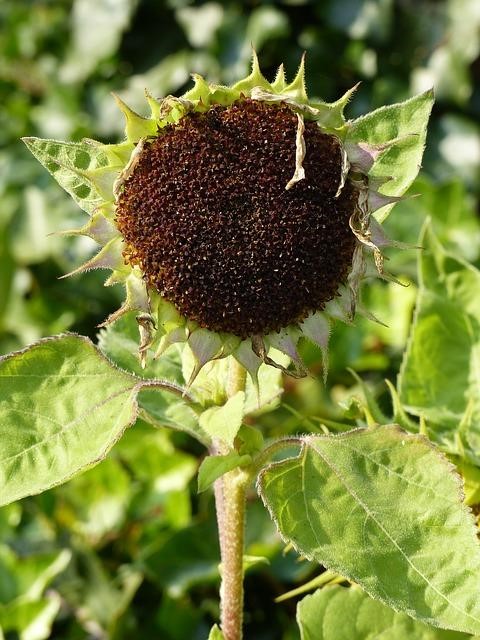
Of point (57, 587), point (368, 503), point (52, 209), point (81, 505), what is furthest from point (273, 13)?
point (368, 503)

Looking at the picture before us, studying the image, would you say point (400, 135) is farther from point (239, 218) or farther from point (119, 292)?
point (119, 292)

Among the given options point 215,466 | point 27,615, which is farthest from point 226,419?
point 27,615

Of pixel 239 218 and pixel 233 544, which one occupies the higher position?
pixel 239 218

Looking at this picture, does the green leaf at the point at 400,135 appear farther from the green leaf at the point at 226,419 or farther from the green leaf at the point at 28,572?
the green leaf at the point at 28,572

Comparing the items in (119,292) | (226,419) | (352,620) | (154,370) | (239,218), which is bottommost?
(119,292)

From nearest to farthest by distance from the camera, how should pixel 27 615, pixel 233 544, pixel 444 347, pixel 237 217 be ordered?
pixel 237 217 < pixel 233 544 < pixel 444 347 < pixel 27 615

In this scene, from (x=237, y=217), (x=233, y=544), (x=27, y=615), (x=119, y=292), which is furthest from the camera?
(x=119, y=292)

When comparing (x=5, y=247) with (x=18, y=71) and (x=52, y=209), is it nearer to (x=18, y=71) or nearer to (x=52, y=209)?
(x=52, y=209)
